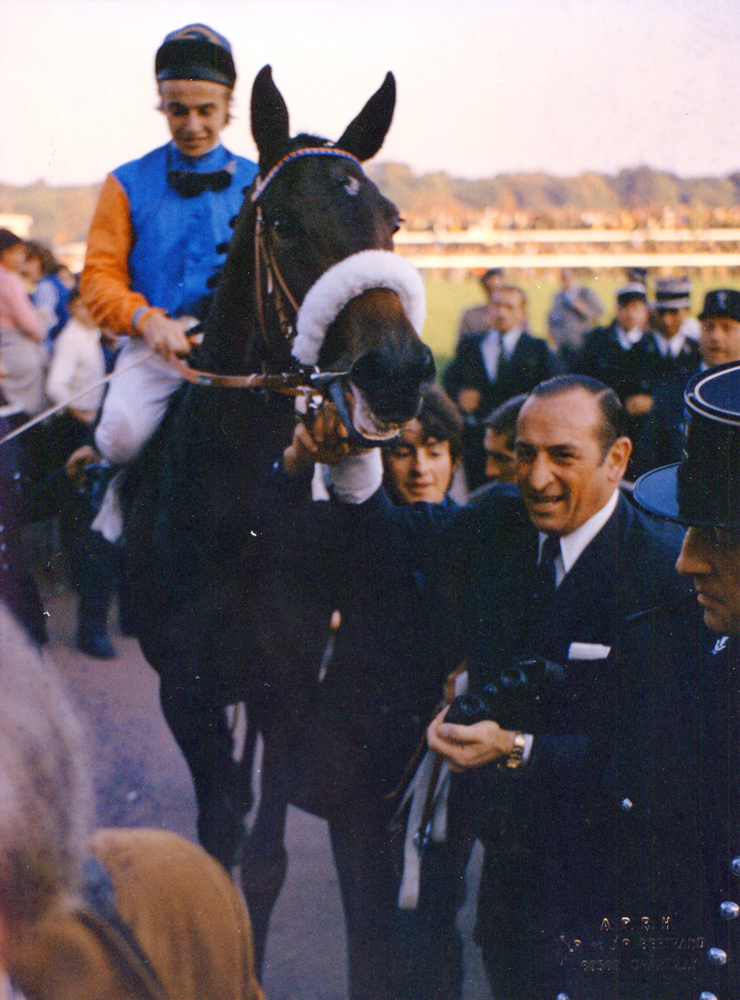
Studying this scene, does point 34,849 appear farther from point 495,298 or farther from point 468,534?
point 495,298

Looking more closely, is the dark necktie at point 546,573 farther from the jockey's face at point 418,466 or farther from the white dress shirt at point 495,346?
the white dress shirt at point 495,346

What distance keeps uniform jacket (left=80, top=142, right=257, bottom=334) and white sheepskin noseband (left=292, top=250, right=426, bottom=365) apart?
540 millimetres

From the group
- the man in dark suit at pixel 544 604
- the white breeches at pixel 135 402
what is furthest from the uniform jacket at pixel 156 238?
the man in dark suit at pixel 544 604

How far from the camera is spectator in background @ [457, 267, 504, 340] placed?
7.40 ft

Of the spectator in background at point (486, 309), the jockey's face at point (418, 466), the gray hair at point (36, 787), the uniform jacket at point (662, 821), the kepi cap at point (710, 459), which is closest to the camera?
the kepi cap at point (710, 459)

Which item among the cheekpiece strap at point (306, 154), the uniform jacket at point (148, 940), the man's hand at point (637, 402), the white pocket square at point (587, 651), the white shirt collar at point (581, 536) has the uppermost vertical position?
the cheekpiece strap at point (306, 154)

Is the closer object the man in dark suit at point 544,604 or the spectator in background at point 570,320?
the man in dark suit at point 544,604

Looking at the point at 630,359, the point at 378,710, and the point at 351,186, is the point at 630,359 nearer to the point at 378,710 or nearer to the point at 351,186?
the point at 351,186

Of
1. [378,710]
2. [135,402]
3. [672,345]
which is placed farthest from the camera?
[135,402]

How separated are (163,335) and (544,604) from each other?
128cm

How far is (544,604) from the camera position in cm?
218

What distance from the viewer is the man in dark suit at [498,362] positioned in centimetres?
226

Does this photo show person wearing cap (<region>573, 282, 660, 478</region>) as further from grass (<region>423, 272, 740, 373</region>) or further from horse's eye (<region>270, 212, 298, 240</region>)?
horse's eye (<region>270, 212, 298, 240</region>)

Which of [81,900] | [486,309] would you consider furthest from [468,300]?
[81,900]
